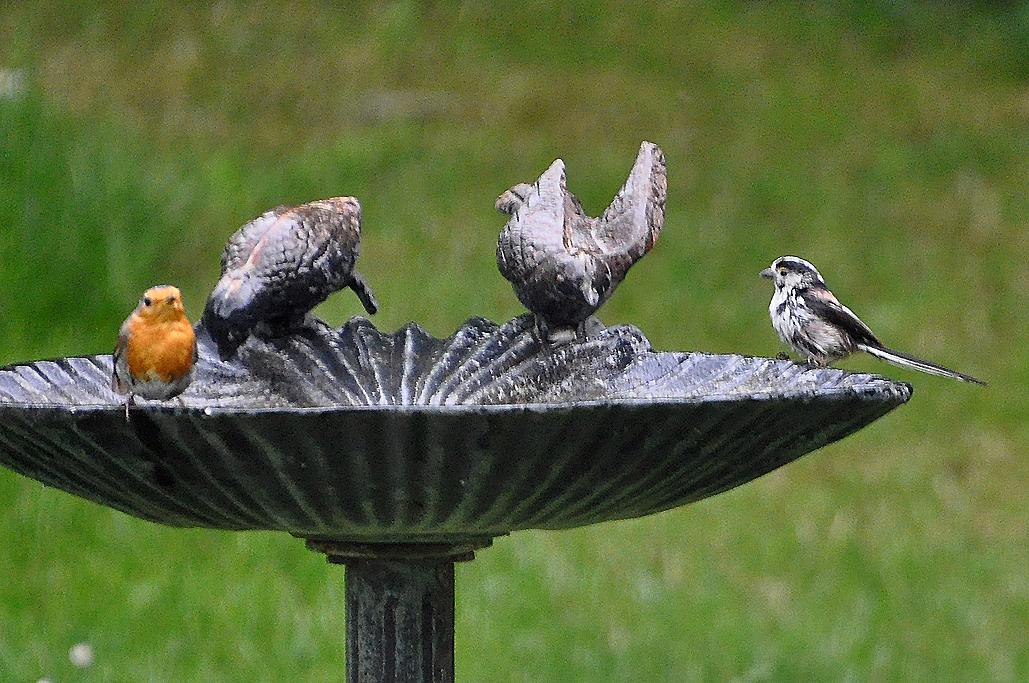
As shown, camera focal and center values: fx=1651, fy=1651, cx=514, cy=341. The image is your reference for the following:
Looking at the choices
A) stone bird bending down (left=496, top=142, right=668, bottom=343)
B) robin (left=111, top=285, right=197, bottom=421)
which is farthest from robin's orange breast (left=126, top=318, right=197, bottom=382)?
stone bird bending down (left=496, top=142, right=668, bottom=343)

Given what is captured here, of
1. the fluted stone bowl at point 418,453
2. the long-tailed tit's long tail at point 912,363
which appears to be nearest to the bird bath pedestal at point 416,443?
the fluted stone bowl at point 418,453

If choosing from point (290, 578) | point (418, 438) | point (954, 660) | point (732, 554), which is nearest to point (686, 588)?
point (732, 554)

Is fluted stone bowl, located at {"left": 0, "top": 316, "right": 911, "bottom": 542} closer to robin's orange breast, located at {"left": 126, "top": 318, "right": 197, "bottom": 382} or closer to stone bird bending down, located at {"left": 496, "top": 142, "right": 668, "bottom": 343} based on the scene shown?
robin's orange breast, located at {"left": 126, "top": 318, "right": 197, "bottom": 382}

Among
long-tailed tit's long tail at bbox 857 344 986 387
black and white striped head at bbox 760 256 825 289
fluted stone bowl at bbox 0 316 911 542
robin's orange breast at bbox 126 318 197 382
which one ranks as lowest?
fluted stone bowl at bbox 0 316 911 542

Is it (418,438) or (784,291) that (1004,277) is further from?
(418,438)

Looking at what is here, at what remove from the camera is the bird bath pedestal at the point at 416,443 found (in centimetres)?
233

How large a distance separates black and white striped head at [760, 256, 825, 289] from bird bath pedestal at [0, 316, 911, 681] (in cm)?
85

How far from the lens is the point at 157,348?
277cm

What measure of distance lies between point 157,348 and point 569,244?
0.89m

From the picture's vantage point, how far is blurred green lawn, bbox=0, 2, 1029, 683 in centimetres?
525

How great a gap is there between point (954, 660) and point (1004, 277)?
3.71m

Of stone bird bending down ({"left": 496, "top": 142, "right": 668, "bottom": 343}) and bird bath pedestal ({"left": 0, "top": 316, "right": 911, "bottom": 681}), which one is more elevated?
stone bird bending down ({"left": 496, "top": 142, "right": 668, "bottom": 343})

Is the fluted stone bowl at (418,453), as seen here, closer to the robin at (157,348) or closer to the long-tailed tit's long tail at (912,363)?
the robin at (157,348)

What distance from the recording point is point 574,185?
29.5ft
